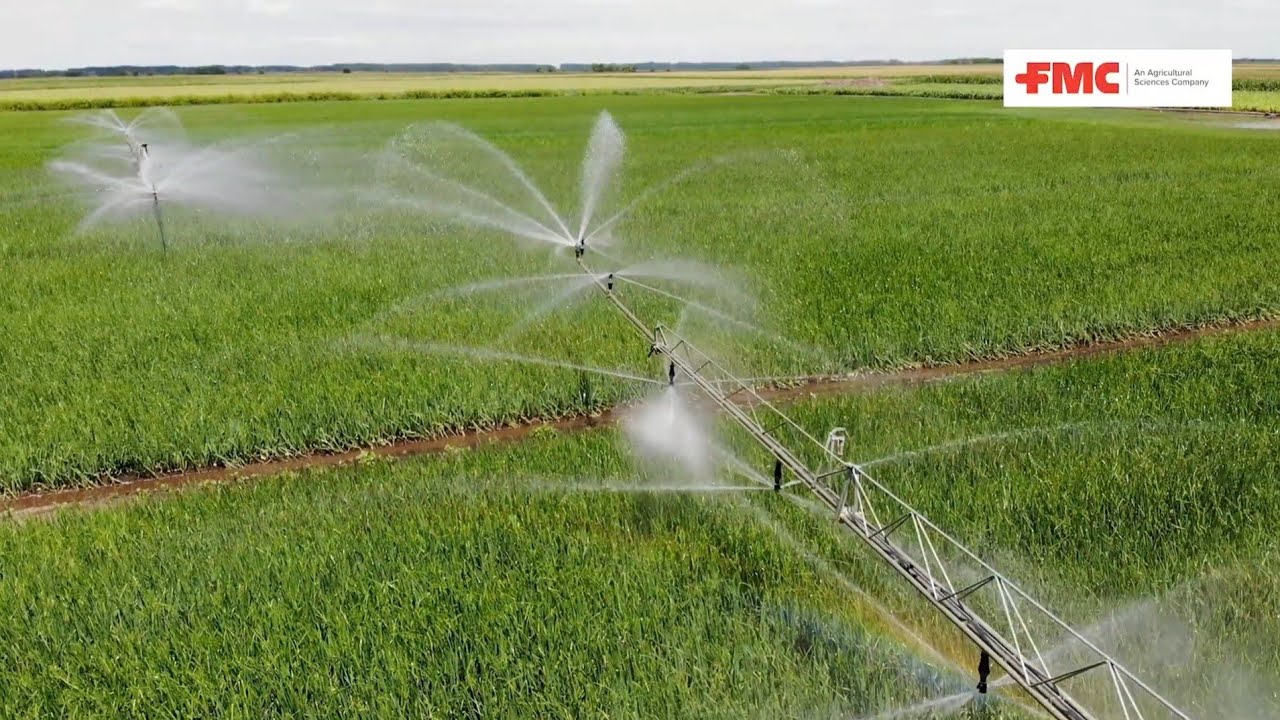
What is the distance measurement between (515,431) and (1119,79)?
176 feet

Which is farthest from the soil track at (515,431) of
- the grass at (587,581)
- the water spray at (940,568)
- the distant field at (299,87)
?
the distant field at (299,87)

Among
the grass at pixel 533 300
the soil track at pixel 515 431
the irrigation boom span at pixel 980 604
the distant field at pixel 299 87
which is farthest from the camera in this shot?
the distant field at pixel 299 87

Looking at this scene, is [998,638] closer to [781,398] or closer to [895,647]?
[895,647]

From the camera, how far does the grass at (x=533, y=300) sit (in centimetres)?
657

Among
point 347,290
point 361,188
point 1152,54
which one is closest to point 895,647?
point 347,290

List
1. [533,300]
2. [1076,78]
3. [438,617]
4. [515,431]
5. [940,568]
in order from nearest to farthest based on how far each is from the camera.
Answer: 1. [940,568]
2. [438,617]
3. [515,431]
4. [533,300]
5. [1076,78]

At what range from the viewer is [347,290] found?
9.80 m

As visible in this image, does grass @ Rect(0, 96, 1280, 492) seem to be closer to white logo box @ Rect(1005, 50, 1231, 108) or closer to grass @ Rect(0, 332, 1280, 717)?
grass @ Rect(0, 332, 1280, 717)

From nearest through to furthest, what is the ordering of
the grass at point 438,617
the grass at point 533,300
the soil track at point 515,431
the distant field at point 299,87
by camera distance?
the grass at point 438,617
the soil track at point 515,431
the grass at point 533,300
the distant field at point 299,87

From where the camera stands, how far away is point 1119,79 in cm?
4906

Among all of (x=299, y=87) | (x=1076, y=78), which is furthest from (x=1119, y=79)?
(x=299, y=87)

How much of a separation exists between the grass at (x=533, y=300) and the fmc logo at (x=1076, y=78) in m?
32.2

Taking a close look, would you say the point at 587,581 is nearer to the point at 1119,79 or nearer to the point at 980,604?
the point at 980,604

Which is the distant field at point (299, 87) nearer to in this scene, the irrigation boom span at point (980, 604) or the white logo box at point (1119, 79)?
the white logo box at point (1119, 79)
